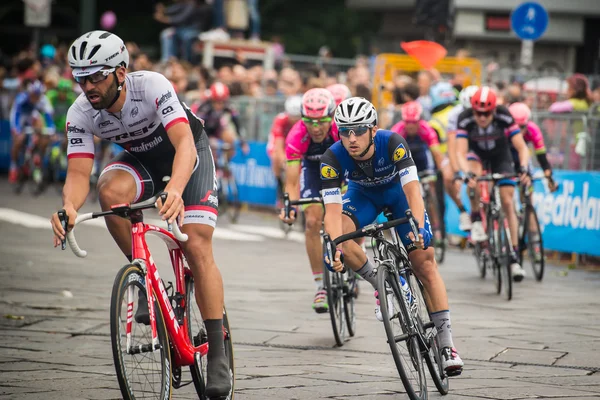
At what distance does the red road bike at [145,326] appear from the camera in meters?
5.43

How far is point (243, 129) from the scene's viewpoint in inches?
819

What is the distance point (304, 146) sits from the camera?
9.77 metres

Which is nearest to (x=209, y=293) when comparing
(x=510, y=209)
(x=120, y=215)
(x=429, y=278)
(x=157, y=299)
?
(x=157, y=299)

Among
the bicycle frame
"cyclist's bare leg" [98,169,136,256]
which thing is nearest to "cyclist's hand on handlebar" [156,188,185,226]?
the bicycle frame

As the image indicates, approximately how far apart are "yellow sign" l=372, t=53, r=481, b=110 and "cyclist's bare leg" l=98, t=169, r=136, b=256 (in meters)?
11.9

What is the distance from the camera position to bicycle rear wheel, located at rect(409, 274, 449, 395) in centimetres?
668

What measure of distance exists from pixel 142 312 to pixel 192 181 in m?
0.77

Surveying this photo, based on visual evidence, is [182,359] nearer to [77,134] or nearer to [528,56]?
[77,134]

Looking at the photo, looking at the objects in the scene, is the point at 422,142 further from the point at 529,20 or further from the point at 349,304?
the point at 529,20

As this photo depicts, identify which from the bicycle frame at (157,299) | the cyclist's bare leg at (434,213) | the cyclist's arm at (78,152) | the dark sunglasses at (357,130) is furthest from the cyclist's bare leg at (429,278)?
the cyclist's bare leg at (434,213)

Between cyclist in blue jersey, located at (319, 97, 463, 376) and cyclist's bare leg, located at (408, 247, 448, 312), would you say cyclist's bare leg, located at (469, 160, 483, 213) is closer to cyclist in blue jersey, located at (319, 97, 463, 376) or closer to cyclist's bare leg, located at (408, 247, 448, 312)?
cyclist in blue jersey, located at (319, 97, 463, 376)

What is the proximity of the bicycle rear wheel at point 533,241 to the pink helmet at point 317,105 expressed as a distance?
3.89 metres

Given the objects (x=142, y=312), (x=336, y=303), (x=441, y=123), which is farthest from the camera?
(x=441, y=123)

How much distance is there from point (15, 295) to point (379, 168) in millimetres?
4453
